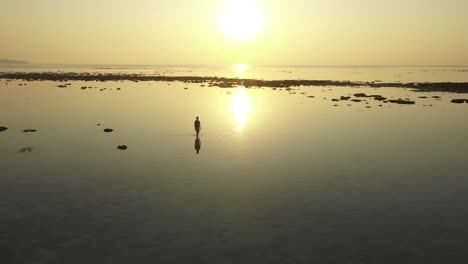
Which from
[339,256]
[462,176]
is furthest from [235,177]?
[462,176]

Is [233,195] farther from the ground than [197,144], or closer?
closer

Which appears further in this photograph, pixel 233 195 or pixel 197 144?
pixel 197 144

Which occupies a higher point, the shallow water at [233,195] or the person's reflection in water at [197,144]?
the person's reflection in water at [197,144]

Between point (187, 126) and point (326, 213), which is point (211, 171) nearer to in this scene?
point (326, 213)

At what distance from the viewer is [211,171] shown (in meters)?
24.2

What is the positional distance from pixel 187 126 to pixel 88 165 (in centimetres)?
1816

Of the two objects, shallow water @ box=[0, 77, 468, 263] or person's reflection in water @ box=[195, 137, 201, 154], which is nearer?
shallow water @ box=[0, 77, 468, 263]

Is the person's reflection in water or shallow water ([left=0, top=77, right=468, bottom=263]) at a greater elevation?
the person's reflection in water

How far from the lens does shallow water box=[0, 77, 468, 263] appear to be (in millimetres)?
14031

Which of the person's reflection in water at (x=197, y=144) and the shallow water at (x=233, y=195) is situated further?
the person's reflection in water at (x=197, y=144)

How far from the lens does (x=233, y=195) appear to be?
1983 centimetres

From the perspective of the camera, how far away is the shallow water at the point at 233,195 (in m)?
14.0

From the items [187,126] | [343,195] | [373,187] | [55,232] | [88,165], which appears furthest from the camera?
[187,126]

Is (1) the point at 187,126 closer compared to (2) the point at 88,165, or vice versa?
(2) the point at 88,165
